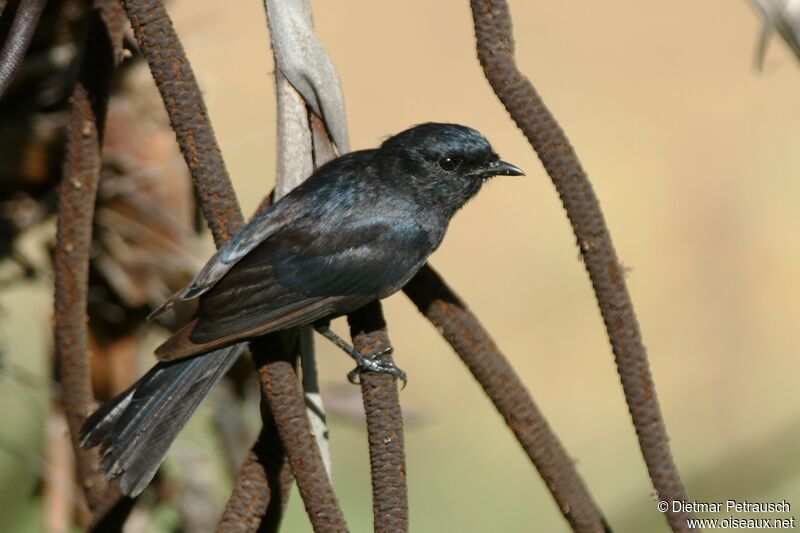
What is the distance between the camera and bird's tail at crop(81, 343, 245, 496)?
2.34m

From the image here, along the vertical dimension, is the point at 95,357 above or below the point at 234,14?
below

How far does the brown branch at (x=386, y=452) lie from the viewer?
1.98 meters

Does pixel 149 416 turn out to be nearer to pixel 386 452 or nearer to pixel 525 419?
pixel 386 452

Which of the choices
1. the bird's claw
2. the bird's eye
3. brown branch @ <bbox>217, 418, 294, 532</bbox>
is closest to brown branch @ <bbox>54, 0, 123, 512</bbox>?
brown branch @ <bbox>217, 418, 294, 532</bbox>

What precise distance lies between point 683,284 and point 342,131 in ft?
18.4

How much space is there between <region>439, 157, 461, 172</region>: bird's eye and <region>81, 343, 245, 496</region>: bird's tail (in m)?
0.87

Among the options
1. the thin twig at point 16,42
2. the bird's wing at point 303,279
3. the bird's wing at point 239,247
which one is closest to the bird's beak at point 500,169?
the bird's wing at point 303,279

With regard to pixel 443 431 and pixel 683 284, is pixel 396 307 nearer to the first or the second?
pixel 443 431

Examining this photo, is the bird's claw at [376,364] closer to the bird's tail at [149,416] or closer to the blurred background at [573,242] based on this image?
the bird's tail at [149,416]

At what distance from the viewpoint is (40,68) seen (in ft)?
11.5

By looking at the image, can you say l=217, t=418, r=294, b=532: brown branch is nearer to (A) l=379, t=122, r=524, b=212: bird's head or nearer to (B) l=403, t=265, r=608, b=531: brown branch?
(B) l=403, t=265, r=608, b=531: brown branch

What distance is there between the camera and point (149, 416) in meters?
2.48

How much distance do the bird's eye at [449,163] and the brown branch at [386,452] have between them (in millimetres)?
1325

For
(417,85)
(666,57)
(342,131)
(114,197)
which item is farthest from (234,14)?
(342,131)
